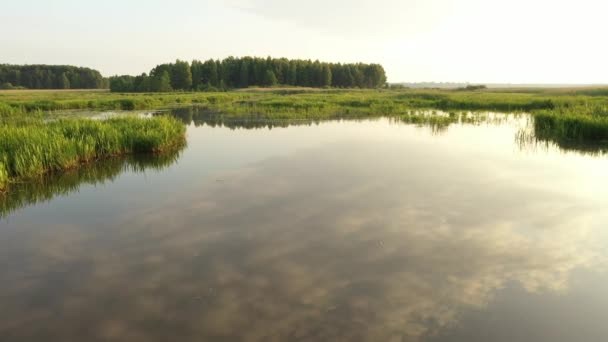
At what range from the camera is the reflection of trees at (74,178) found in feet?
34.2

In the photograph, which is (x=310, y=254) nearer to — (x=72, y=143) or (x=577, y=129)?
(x=72, y=143)

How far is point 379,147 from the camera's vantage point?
59.8 feet

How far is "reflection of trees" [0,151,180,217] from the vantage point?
1042 cm

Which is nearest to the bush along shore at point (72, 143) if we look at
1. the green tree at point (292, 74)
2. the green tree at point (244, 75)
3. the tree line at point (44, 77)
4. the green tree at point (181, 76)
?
the green tree at point (181, 76)

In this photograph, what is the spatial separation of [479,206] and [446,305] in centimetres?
494

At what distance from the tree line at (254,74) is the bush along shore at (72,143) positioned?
7591 cm

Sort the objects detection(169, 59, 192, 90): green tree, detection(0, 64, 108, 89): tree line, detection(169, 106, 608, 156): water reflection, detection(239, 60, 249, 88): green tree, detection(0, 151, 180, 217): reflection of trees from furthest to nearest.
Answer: detection(0, 64, 108, 89): tree line → detection(239, 60, 249, 88): green tree → detection(169, 59, 192, 90): green tree → detection(169, 106, 608, 156): water reflection → detection(0, 151, 180, 217): reflection of trees

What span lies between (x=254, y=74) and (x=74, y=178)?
313 feet

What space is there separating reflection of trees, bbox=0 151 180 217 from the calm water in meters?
0.11

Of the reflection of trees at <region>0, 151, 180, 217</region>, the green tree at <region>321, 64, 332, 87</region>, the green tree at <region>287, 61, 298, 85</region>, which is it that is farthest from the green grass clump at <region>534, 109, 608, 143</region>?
the green tree at <region>287, 61, 298, 85</region>

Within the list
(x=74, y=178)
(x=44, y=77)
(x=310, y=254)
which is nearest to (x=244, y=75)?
(x=44, y=77)

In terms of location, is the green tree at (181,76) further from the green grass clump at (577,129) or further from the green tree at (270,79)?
the green grass clump at (577,129)

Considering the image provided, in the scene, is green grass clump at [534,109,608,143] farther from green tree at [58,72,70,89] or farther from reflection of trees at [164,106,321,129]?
green tree at [58,72,70,89]

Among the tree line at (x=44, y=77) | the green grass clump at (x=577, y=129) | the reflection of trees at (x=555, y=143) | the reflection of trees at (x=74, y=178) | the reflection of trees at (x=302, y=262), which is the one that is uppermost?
the tree line at (x=44, y=77)
